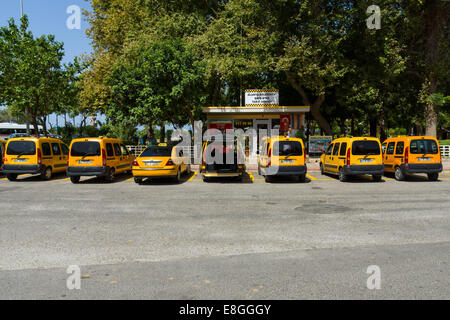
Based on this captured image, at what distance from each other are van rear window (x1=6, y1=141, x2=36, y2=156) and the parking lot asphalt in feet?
14.9

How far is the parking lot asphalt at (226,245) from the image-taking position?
152 inches

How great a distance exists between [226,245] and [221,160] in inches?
327

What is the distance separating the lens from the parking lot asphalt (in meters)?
3.85

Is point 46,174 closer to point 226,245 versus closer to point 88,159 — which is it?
point 88,159

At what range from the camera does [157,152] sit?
13.6 meters

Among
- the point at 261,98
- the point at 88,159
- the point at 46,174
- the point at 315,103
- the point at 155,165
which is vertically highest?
the point at 261,98

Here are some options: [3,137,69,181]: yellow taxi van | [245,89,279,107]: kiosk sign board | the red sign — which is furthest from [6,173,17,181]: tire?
the red sign

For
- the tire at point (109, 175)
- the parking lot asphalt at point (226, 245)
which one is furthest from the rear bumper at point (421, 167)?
the tire at point (109, 175)

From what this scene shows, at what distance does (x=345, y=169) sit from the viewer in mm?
13367

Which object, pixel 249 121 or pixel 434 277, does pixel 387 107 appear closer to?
pixel 249 121

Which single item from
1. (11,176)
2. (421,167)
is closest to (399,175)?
(421,167)

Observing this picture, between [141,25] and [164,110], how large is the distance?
1177 cm

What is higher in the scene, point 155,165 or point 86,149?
point 86,149

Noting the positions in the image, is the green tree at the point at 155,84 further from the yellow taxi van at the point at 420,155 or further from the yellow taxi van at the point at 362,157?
the yellow taxi van at the point at 420,155
